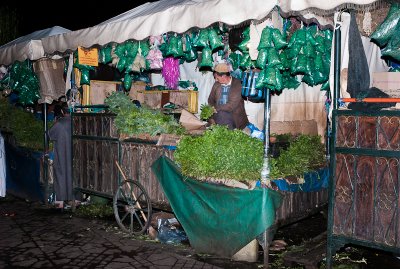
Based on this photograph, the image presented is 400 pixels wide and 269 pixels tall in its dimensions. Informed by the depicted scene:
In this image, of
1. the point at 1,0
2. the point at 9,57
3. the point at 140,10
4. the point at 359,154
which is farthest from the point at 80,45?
the point at 1,0

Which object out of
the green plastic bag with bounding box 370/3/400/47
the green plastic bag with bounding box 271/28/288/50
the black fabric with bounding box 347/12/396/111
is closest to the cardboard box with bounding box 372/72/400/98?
the black fabric with bounding box 347/12/396/111

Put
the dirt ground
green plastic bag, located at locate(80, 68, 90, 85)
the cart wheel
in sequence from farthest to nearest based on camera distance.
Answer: green plastic bag, located at locate(80, 68, 90, 85), the cart wheel, the dirt ground

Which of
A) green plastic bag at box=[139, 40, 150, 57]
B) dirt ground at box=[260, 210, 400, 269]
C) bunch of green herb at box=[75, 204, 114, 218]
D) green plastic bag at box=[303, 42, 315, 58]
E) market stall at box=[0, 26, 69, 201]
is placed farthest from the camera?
market stall at box=[0, 26, 69, 201]

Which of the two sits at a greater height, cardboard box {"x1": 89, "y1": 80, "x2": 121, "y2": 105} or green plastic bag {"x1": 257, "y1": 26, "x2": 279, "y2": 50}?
green plastic bag {"x1": 257, "y1": 26, "x2": 279, "y2": 50}

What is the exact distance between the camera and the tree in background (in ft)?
65.6

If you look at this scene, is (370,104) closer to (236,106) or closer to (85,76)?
(236,106)

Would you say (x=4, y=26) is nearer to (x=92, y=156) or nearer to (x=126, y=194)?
(x=92, y=156)

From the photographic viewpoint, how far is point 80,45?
822 centimetres

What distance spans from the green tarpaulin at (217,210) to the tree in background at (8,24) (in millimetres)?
17004

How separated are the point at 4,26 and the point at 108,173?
51.8 ft

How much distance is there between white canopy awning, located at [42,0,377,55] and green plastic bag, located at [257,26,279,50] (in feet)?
0.63

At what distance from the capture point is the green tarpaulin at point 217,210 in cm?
546

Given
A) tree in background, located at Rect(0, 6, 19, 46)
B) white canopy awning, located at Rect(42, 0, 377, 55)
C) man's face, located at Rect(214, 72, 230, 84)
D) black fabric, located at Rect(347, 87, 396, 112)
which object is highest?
tree in background, located at Rect(0, 6, 19, 46)

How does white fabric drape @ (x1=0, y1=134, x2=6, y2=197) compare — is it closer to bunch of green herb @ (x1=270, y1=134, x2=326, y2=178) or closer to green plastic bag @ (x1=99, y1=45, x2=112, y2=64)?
green plastic bag @ (x1=99, y1=45, x2=112, y2=64)
